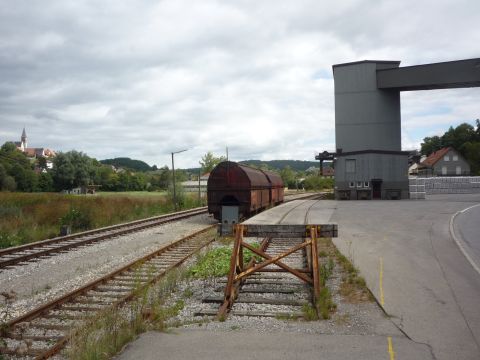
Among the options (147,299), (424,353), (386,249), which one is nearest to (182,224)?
(386,249)

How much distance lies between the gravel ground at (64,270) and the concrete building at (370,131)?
104 feet

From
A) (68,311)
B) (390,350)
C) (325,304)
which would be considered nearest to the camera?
(390,350)

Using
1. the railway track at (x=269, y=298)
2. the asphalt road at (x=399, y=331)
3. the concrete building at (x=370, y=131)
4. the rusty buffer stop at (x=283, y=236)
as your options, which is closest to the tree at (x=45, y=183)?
the concrete building at (x=370, y=131)

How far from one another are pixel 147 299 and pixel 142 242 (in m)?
7.80

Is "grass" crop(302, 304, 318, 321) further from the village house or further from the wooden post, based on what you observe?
the village house

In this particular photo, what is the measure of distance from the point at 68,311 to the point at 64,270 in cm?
369

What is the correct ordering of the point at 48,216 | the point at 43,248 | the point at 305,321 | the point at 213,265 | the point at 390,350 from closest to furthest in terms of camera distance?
the point at 390,350 → the point at 305,321 → the point at 213,265 → the point at 43,248 → the point at 48,216

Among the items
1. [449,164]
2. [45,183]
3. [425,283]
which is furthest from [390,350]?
[449,164]

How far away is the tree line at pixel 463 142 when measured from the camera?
8994 cm

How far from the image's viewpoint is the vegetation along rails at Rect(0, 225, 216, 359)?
5754 millimetres

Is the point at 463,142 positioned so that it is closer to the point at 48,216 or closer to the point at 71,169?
the point at 71,169

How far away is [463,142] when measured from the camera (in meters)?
104

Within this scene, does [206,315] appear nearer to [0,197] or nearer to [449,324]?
[449,324]

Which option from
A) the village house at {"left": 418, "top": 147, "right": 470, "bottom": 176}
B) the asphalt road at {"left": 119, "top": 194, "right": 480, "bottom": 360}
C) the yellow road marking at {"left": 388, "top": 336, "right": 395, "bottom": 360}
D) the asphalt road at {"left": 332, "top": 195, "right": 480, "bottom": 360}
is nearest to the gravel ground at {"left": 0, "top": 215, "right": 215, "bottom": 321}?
the asphalt road at {"left": 119, "top": 194, "right": 480, "bottom": 360}
